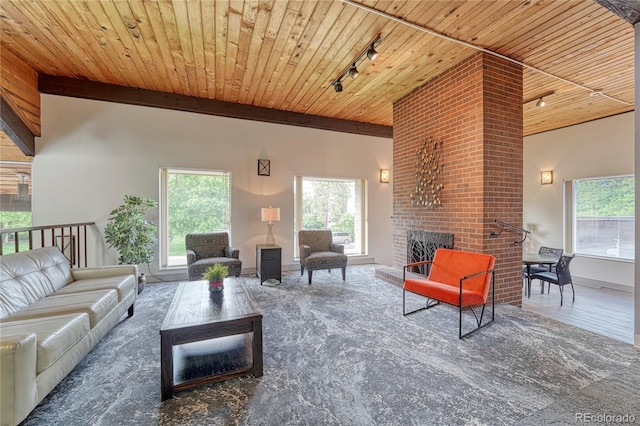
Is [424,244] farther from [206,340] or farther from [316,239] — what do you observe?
[206,340]

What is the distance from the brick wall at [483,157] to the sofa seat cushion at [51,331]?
156 inches

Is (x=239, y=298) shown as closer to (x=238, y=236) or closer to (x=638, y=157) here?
(x=238, y=236)

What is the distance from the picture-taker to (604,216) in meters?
5.05

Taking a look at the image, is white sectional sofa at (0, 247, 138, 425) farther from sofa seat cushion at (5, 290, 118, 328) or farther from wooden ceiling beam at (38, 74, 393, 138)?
wooden ceiling beam at (38, 74, 393, 138)

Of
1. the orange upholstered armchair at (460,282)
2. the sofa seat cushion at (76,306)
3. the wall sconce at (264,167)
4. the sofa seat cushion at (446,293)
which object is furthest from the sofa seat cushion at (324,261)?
the sofa seat cushion at (76,306)

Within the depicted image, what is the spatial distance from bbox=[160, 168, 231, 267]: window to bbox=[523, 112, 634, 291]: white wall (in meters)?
6.81

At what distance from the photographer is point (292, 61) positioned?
3438mm

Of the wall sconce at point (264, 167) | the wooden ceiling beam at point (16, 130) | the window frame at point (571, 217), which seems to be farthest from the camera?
the window frame at point (571, 217)

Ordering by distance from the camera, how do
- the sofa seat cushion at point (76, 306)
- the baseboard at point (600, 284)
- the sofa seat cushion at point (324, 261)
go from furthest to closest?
1. the baseboard at point (600, 284)
2. the sofa seat cushion at point (324, 261)
3. the sofa seat cushion at point (76, 306)

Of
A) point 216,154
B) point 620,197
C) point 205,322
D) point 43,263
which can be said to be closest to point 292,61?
point 216,154

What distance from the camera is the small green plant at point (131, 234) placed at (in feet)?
12.3

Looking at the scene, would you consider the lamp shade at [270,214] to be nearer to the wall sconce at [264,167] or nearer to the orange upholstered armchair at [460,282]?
the wall sconce at [264,167]

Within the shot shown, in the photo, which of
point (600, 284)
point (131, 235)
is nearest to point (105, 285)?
point (131, 235)

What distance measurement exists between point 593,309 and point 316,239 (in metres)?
4.27
